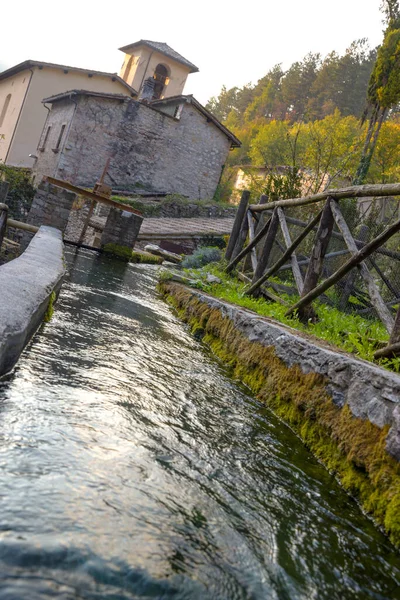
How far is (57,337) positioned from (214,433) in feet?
4.68

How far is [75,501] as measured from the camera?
1.70 meters

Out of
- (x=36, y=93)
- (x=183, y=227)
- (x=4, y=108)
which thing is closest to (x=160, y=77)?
(x=4, y=108)

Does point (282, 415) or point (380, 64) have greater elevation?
point (380, 64)

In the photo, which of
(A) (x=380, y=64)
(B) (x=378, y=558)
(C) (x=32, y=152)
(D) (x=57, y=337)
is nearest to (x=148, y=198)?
(C) (x=32, y=152)

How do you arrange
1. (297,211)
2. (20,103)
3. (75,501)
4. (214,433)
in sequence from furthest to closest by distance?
(20,103), (297,211), (214,433), (75,501)

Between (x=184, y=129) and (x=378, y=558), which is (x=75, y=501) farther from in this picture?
(x=184, y=129)

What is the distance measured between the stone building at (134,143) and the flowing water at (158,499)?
70.9 ft

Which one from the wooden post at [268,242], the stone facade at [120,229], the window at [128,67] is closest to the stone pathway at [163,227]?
the stone facade at [120,229]

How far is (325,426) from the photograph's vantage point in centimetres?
Result: 290

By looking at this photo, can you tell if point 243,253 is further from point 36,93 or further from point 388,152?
point 388,152

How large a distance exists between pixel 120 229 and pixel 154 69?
25.5 metres

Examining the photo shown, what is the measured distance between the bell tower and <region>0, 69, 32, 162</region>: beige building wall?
8008mm

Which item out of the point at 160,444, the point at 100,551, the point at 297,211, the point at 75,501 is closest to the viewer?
the point at 100,551

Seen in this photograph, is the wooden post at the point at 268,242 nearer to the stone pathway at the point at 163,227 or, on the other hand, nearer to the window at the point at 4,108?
the stone pathway at the point at 163,227
